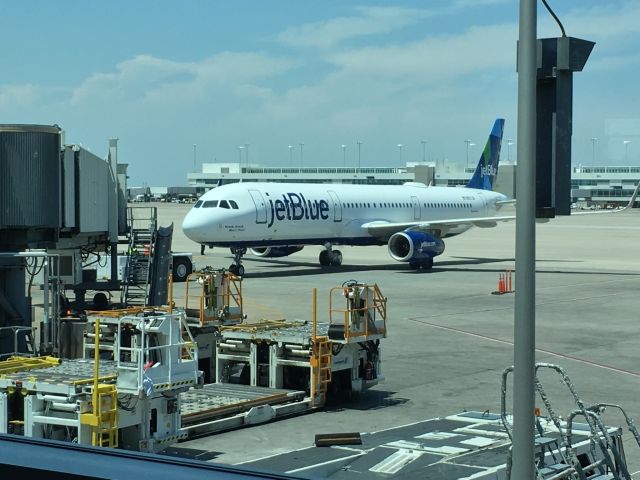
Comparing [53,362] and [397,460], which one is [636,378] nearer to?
[397,460]

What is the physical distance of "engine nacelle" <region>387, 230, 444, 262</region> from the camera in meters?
41.9

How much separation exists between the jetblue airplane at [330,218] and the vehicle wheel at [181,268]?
1110 millimetres

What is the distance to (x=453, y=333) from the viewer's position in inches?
968

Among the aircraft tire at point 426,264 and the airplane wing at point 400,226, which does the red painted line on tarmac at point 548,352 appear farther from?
the airplane wing at point 400,226

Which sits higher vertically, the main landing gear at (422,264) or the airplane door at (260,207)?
the airplane door at (260,207)

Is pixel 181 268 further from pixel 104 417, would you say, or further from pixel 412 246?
pixel 104 417

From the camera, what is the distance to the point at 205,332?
17.4m

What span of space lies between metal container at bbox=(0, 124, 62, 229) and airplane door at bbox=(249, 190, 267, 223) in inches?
778

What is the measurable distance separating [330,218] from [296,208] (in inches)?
104

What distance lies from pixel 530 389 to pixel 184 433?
794cm

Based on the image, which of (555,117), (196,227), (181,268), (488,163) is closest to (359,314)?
(555,117)

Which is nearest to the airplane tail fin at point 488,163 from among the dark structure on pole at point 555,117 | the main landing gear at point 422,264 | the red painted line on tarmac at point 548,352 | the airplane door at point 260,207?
the main landing gear at point 422,264

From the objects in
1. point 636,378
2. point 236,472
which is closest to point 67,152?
point 636,378

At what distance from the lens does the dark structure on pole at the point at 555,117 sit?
240 inches
